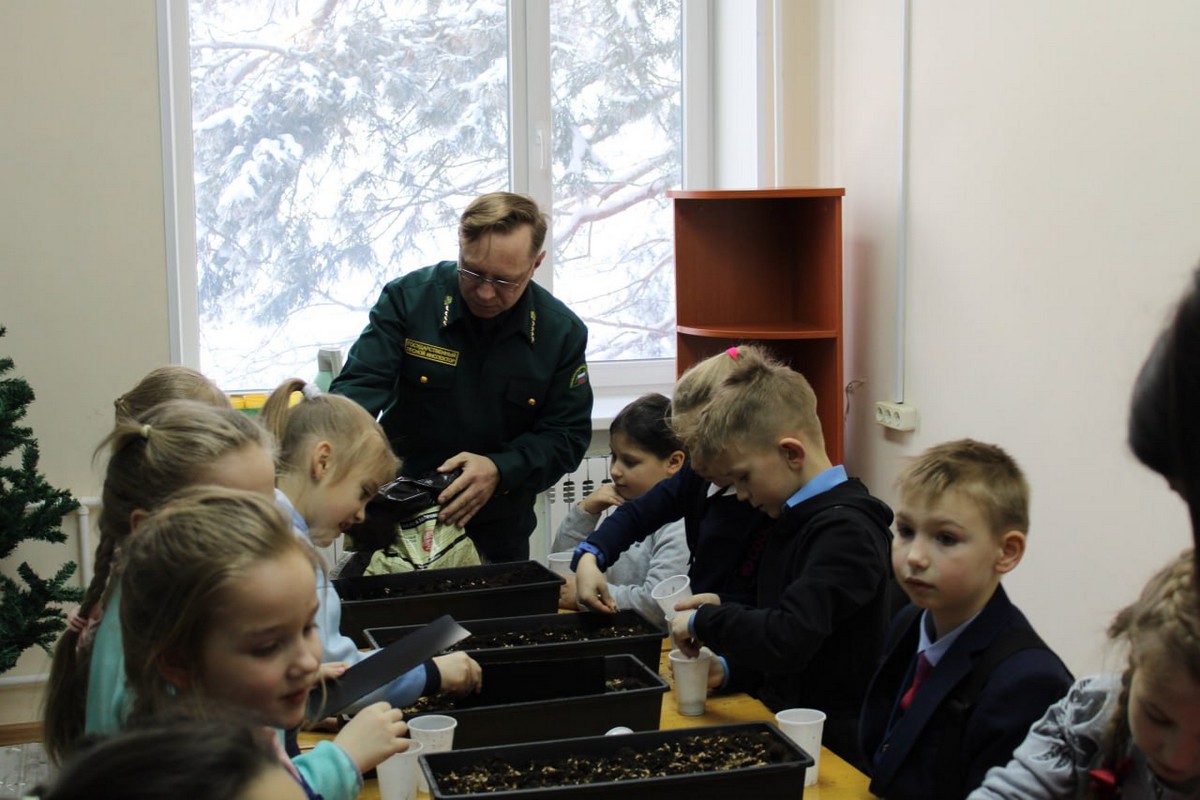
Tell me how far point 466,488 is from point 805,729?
1.28 metres

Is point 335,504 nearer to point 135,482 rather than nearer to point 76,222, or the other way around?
point 135,482

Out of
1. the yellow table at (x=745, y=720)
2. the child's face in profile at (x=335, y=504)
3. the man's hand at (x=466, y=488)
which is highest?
the child's face in profile at (x=335, y=504)

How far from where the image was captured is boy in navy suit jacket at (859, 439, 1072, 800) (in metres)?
1.65

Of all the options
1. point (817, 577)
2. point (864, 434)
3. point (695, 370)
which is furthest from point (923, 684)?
point (864, 434)

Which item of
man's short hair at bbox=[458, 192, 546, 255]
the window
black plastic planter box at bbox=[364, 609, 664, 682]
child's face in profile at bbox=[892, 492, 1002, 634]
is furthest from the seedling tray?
the window

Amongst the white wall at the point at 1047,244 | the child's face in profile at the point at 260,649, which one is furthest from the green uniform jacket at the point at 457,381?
the child's face in profile at the point at 260,649

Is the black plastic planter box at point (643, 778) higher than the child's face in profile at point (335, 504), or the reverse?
the child's face in profile at point (335, 504)

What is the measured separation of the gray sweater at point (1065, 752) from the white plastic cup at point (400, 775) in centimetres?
71

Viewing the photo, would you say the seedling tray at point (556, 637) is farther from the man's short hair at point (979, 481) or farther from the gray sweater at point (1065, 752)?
the gray sweater at point (1065, 752)

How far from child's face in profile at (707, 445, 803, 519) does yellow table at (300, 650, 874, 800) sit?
35 cm

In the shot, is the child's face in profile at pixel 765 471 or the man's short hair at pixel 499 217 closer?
the child's face in profile at pixel 765 471

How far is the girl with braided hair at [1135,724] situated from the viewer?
1.25m

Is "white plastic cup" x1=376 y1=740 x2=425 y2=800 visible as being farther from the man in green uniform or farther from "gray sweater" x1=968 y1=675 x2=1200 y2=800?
the man in green uniform

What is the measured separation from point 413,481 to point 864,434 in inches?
75.2
